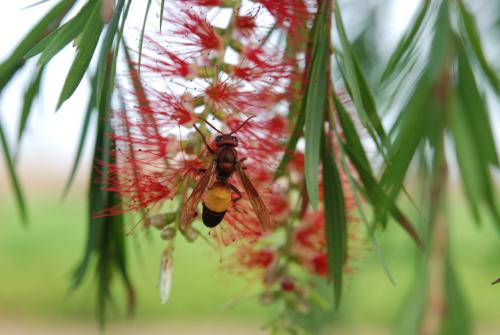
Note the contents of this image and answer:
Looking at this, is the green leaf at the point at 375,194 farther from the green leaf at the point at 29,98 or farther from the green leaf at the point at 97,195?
the green leaf at the point at 29,98

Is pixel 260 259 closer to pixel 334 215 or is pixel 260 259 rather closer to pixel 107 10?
pixel 334 215

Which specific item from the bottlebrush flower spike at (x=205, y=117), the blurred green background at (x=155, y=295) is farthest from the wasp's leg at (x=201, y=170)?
the blurred green background at (x=155, y=295)

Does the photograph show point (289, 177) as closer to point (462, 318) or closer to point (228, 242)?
point (228, 242)

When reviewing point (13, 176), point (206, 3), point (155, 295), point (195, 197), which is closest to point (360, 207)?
point (195, 197)

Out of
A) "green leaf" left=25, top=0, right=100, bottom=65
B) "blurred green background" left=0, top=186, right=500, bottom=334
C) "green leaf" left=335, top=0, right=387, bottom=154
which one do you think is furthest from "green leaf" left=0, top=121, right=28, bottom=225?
"blurred green background" left=0, top=186, right=500, bottom=334

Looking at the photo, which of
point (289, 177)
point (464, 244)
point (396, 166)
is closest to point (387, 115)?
point (289, 177)

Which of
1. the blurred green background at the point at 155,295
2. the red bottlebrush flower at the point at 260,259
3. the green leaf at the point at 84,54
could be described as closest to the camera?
the green leaf at the point at 84,54

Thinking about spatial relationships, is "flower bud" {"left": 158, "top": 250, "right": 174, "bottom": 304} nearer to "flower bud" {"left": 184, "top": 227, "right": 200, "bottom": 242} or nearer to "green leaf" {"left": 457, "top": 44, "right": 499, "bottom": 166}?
"flower bud" {"left": 184, "top": 227, "right": 200, "bottom": 242}
